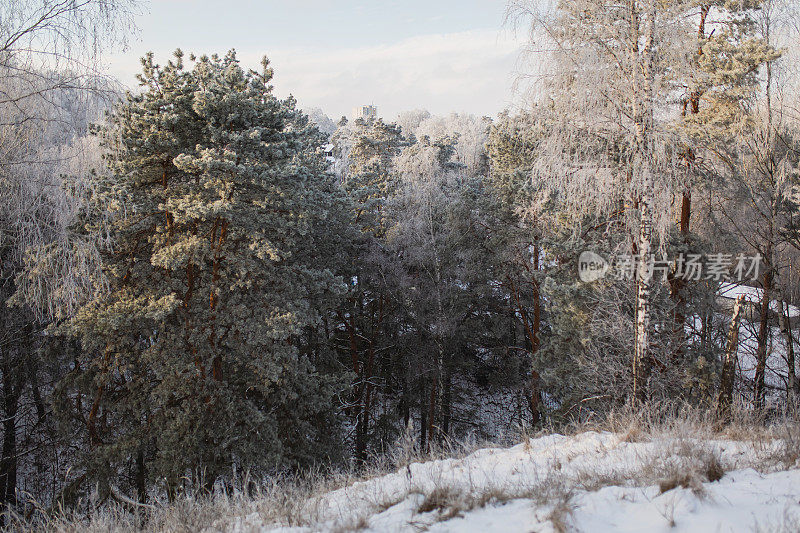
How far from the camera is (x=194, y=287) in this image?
386 inches

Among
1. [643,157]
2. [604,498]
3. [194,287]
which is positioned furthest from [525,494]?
[194,287]

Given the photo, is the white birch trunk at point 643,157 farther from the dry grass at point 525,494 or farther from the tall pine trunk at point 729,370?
the dry grass at point 525,494

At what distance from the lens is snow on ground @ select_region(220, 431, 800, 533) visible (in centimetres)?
Result: 306

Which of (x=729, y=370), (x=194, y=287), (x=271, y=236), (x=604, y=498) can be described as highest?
(x=271, y=236)

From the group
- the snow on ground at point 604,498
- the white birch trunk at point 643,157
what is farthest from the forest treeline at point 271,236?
the snow on ground at point 604,498

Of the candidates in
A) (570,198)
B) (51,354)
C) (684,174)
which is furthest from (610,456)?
(51,354)

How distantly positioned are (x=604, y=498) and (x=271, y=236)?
28.8 feet

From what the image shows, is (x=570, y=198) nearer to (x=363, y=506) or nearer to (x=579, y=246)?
(x=579, y=246)

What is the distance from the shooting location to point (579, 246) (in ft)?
30.3

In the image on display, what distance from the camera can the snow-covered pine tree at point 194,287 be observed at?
869 cm

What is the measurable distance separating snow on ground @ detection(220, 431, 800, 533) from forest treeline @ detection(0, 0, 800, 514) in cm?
137

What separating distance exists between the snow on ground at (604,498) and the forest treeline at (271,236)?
1.37 metres

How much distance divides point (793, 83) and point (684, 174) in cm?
541

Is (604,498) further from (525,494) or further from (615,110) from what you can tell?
(615,110)
